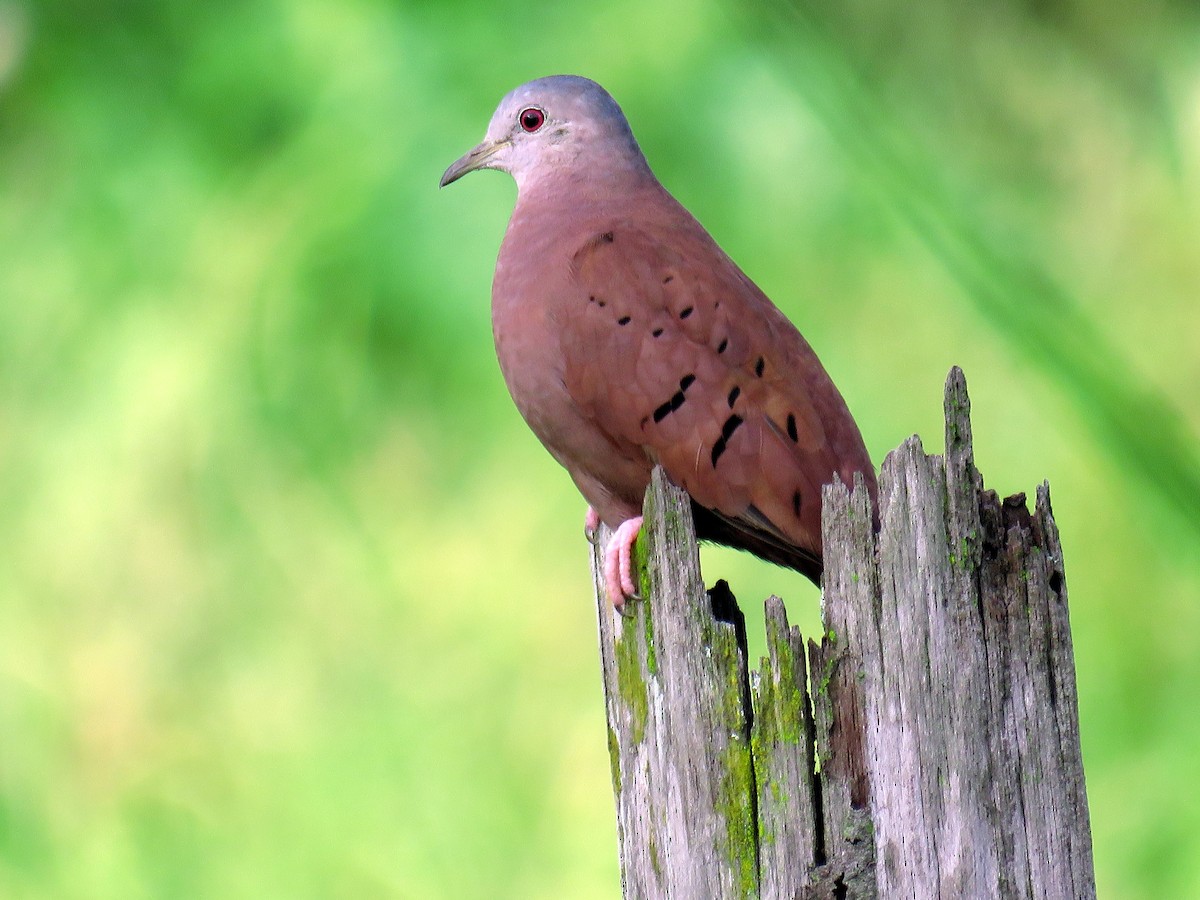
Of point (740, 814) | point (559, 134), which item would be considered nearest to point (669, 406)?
point (740, 814)

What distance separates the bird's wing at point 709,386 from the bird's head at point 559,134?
64cm

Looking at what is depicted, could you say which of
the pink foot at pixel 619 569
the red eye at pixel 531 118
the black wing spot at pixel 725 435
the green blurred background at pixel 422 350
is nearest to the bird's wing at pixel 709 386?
the black wing spot at pixel 725 435

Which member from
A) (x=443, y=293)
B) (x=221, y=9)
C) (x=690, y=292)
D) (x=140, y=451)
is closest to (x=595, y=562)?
(x=690, y=292)

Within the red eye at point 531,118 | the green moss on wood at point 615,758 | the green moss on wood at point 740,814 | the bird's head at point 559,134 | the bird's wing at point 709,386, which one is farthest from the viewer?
the red eye at point 531,118

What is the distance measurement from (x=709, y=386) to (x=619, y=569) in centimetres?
51

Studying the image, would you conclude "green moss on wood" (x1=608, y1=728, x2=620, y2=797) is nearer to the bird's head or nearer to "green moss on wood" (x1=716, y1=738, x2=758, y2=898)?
"green moss on wood" (x1=716, y1=738, x2=758, y2=898)

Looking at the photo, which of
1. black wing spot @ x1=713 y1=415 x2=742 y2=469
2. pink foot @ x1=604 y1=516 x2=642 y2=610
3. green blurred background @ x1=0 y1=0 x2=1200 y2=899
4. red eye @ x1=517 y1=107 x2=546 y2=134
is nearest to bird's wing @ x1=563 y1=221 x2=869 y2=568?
black wing spot @ x1=713 y1=415 x2=742 y2=469

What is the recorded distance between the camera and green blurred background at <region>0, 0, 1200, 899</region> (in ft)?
18.4

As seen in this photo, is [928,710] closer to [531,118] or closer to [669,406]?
[669,406]

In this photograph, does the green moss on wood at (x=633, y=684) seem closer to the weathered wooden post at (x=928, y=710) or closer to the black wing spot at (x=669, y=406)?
the weathered wooden post at (x=928, y=710)

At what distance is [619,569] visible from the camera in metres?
2.79

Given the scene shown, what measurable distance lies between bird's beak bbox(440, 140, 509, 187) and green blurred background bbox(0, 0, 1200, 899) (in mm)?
1650

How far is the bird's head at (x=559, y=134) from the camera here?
3.80 meters

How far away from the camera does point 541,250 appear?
3379 mm
